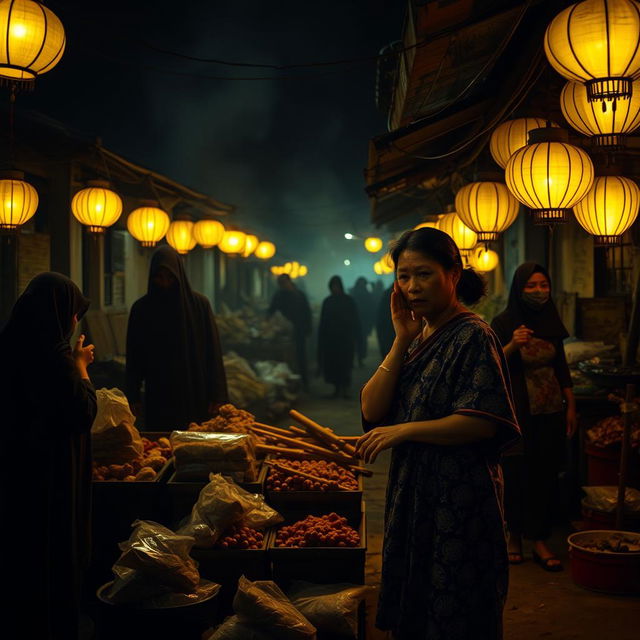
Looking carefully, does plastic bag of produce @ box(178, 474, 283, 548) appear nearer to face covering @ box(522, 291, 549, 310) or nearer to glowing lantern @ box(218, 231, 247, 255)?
face covering @ box(522, 291, 549, 310)

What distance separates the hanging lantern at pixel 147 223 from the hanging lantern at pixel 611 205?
20.4 feet

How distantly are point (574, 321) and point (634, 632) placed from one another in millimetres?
5142

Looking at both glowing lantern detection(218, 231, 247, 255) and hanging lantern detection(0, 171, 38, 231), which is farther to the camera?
glowing lantern detection(218, 231, 247, 255)

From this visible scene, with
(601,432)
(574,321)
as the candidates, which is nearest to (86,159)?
(574,321)

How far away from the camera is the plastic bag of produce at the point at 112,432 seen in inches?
190

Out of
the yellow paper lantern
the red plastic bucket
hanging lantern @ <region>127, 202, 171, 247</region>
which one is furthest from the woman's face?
the yellow paper lantern

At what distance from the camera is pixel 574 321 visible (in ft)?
30.9

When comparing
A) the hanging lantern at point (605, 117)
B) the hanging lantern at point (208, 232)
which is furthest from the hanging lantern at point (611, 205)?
the hanging lantern at point (208, 232)

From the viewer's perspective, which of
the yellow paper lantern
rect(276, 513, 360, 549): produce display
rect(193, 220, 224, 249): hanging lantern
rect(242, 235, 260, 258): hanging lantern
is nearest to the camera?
rect(276, 513, 360, 549): produce display

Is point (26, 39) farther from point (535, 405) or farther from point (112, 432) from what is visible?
point (535, 405)

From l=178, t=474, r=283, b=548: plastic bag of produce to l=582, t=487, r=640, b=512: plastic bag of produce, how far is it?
3173 mm

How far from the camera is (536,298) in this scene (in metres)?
6.02

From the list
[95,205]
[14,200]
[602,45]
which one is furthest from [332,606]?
[95,205]

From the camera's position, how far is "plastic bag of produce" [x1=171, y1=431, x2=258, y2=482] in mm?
4613
